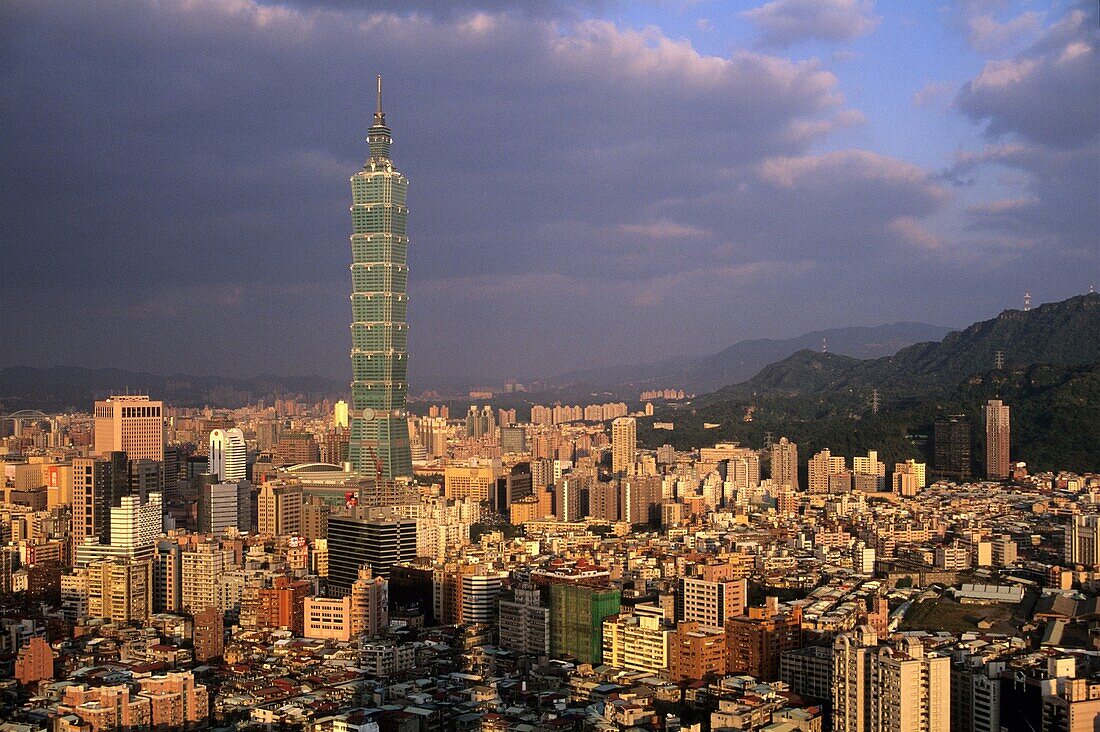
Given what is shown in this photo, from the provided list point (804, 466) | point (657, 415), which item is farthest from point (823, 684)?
point (657, 415)

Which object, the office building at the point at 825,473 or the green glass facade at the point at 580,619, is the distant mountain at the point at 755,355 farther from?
the green glass facade at the point at 580,619

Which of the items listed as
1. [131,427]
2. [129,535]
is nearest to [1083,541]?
[129,535]

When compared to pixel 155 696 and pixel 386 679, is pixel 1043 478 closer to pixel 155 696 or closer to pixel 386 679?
pixel 386 679

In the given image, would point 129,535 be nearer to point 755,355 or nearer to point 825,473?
point 825,473

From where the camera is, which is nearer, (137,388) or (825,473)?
(137,388)

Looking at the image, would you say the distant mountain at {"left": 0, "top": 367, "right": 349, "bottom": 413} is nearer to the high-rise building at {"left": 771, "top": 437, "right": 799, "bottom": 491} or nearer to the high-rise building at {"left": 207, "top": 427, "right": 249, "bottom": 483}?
the high-rise building at {"left": 207, "top": 427, "right": 249, "bottom": 483}

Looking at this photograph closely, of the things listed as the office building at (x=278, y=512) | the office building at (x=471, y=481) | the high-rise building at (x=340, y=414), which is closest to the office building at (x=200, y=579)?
the office building at (x=278, y=512)

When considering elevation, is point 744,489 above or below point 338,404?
below
